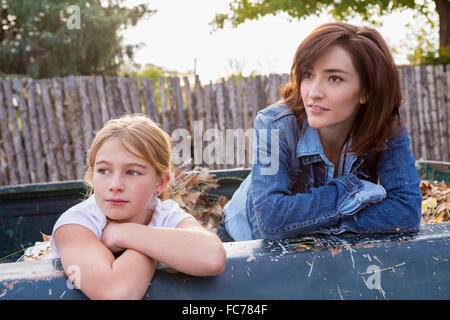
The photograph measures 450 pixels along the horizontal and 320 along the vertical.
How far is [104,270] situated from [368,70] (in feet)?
3.63

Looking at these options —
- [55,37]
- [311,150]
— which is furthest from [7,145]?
[311,150]

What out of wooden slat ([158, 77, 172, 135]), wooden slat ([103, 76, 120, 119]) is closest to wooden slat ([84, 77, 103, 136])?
wooden slat ([103, 76, 120, 119])

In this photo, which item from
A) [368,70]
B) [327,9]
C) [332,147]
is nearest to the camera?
[368,70]

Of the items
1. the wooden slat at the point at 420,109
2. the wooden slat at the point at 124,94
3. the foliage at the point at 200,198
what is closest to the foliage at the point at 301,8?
the wooden slat at the point at 420,109

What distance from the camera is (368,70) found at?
4.76ft

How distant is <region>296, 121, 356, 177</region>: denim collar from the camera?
1.54m

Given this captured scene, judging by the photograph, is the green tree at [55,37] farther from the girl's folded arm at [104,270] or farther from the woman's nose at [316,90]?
the girl's folded arm at [104,270]

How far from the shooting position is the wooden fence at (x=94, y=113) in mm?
5383

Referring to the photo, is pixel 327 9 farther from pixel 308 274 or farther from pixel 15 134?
pixel 308 274

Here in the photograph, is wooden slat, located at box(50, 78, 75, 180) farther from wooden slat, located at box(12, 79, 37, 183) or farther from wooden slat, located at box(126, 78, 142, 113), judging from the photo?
wooden slat, located at box(126, 78, 142, 113)

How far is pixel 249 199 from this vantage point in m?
1.71

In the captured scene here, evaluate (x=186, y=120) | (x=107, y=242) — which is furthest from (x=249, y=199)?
(x=186, y=120)
